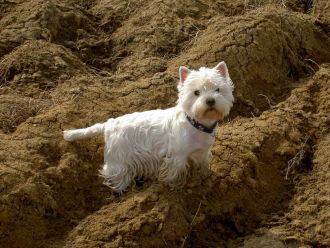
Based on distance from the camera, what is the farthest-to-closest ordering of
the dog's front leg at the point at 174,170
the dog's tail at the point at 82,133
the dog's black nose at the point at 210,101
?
the dog's tail at the point at 82,133 → the dog's front leg at the point at 174,170 → the dog's black nose at the point at 210,101

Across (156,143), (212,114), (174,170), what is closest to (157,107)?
(156,143)

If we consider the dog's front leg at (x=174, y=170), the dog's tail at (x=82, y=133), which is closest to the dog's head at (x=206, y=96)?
the dog's front leg at (x=174, y=170)

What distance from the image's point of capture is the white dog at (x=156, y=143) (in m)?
4.52

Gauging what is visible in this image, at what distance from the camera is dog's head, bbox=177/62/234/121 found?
4160 millimetres

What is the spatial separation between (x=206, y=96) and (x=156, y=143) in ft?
3.12

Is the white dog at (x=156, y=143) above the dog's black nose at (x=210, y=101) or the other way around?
the other way around

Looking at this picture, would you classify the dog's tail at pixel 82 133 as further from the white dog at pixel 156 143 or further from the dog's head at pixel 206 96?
the dog's head at pixel 206 96

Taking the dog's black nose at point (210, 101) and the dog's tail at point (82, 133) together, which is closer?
the dog's black nose at point (210, 101)

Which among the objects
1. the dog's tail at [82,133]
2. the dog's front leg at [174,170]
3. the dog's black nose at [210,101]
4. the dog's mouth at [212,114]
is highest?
the dog's black nose at [210,101]

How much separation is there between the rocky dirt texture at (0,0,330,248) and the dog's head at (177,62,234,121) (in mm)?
923

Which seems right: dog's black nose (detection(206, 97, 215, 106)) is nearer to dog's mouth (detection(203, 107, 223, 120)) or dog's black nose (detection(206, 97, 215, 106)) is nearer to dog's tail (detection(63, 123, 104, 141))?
dog's mouth (detection(203, 107, 223, 120))

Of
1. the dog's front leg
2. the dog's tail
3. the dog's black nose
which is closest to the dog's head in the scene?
the dog's black nose

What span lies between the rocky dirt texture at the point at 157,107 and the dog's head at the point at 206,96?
92 cm

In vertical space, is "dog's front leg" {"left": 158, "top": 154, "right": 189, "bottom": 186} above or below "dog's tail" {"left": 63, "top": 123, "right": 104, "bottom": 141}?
below
